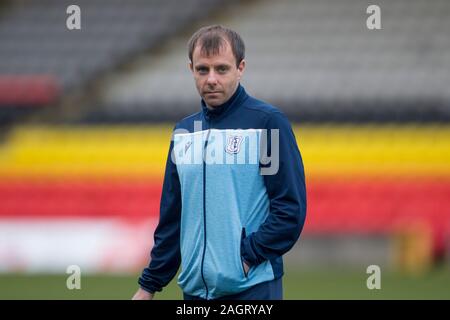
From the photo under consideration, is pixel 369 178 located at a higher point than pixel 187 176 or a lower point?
lower

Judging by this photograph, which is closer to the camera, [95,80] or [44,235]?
[44,235]

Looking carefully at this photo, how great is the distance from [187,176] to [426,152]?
9867 millimetres

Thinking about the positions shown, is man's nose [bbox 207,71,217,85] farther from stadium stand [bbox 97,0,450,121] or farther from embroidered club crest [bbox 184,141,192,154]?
stadium stand [bbox 97,0,450,121]

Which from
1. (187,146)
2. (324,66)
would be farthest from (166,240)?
(324,66)

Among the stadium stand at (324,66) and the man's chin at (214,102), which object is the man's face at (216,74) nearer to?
the man's chin at (214,102)

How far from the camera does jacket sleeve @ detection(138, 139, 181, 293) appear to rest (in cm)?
390

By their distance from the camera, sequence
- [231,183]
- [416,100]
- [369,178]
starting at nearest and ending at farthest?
[231,183] < [369,178] < [416,100]

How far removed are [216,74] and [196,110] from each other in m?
12.4

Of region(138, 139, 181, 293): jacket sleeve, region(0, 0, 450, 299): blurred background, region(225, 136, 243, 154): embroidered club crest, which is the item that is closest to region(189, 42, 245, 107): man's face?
region(225, 136, 243, 154): embroidered club crest

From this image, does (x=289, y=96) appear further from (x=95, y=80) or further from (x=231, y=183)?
(x=231, y=183)

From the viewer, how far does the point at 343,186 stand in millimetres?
12227

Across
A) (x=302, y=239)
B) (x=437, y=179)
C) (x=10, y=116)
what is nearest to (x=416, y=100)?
(x=437, y=179)

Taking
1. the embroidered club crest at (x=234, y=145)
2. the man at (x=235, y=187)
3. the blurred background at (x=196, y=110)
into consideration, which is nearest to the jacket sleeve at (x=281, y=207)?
the man at (x=235, y=187)

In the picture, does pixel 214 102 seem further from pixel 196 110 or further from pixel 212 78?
pixel 196 110
